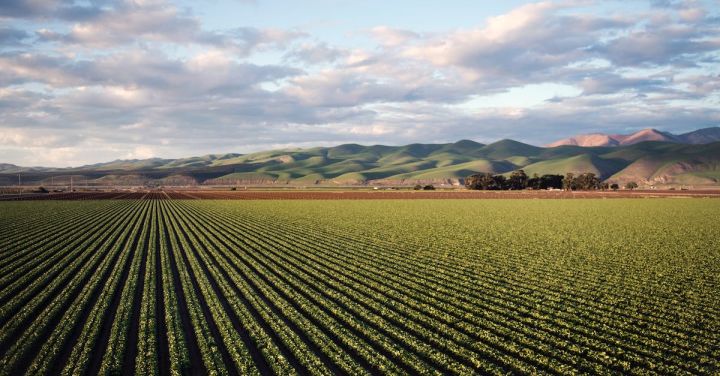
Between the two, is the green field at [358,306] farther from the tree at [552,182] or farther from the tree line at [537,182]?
the tree at [552,182]

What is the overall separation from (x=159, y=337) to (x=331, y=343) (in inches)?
243

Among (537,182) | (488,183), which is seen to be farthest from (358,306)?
(537,182)

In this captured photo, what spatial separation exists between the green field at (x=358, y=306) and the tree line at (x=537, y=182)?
5076 inches

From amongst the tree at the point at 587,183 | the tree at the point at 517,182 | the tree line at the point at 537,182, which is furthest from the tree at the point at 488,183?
the tree at the point at 587,183

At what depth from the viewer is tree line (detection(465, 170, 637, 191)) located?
544 ft

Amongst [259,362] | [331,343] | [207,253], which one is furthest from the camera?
[207,253]

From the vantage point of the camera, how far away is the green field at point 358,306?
47.6 ft

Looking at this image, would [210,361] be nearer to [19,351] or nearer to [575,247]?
[19,351]

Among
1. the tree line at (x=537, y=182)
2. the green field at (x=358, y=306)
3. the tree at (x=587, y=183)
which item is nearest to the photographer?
the green field at (x=358, y=306)

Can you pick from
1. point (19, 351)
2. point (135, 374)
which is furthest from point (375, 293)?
point (19, 351)

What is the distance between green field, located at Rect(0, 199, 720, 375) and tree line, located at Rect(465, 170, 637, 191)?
5076 inches

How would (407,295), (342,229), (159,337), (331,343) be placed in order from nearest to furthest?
(331,343), (159,337), (407,295), (342,229)

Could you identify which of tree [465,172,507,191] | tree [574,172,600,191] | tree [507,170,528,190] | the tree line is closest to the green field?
tree [465,172,507,191]

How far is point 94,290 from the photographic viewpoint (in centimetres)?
2314
